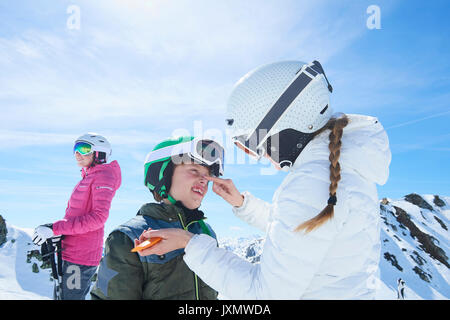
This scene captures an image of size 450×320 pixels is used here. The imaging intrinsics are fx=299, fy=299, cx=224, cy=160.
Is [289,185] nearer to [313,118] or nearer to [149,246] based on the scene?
[313,118]

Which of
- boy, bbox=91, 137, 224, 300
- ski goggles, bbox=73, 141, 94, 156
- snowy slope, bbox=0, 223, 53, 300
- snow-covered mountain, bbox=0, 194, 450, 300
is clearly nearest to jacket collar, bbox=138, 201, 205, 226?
boy, bbox=91, 137, 224, 300

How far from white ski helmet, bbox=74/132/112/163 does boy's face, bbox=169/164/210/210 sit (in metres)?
3.15

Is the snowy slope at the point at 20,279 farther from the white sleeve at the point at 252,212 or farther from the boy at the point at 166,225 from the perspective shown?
the white sleeve at the point at 252,212

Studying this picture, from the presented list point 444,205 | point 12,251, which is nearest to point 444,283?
point 444,205

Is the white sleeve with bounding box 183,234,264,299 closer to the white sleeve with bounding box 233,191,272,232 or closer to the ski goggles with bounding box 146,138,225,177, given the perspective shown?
the ski goggles with bounding box 146,138,225,177

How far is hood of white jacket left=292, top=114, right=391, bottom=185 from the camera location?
2242 millimetres

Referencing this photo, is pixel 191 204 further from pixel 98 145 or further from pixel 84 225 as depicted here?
pixel 98 145

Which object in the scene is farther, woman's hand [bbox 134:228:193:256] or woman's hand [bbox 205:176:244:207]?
woman's hand [bbox 205:176:244:207]

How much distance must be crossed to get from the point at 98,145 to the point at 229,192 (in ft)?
11.8

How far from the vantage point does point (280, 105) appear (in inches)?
102

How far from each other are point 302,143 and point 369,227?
845 millimetres

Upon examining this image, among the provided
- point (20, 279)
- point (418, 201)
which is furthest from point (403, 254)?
point (20, 279)

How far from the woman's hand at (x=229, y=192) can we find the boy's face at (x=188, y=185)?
27 cm

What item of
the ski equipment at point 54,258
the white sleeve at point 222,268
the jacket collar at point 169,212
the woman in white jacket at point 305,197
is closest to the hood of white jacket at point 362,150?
the woman in white jacket at point 305,197
